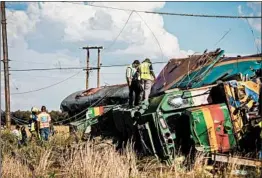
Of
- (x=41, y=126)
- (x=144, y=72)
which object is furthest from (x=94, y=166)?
(x=41, y=126)

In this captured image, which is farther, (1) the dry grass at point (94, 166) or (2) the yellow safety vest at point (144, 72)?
(2) the yellow safety vest at point (144, 72)

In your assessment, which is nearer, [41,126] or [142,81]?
[142,81]

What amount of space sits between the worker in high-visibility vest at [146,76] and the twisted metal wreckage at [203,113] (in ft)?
1.68

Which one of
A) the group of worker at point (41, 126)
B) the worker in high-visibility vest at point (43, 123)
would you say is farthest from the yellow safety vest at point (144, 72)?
the worker in high-visibility vest at point (43, 123)

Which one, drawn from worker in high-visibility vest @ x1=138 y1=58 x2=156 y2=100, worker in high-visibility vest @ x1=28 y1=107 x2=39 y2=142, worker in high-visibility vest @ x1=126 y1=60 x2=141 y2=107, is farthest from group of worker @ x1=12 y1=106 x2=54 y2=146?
worker in high-visibility vest @ x1=138 y1=58 x2=156 y2=100

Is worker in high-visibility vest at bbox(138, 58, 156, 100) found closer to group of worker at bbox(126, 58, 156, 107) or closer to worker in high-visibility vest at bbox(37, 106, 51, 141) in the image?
group of worker at bbox(126, 58, 156, 107)

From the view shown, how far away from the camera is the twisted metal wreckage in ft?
29.6

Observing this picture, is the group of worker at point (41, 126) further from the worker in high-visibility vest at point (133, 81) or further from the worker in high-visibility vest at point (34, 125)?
the worker in high-visibility vest at point (133, 81)

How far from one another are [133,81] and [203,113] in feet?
12.0

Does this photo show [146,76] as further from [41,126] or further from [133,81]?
[41,126]

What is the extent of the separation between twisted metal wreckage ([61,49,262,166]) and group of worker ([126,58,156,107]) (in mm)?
472

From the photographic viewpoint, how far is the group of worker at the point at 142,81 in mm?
11812

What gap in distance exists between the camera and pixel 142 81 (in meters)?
11.9

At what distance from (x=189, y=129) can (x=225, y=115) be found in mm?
771
